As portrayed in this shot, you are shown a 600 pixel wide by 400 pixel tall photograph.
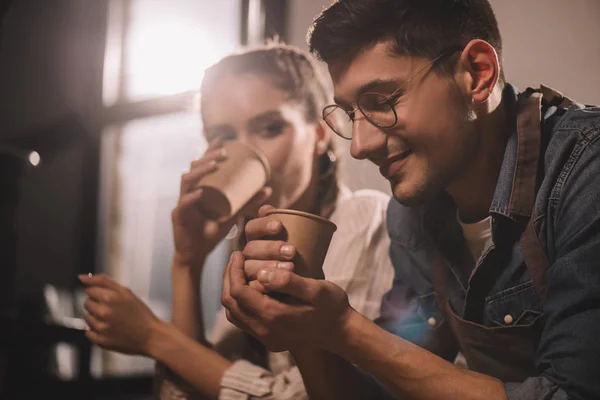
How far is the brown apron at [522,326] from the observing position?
809mm

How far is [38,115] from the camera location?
202cm

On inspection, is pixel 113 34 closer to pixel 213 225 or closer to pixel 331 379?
pixel 213 225

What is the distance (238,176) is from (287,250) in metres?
0.40

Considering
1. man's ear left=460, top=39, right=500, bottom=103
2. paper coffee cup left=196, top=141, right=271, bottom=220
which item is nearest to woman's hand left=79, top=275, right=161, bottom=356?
paper coffee cup left=196, top=141, right=271, bottom=220

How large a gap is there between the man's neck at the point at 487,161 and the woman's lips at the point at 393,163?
10 cm

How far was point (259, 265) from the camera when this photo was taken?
0.73 metres

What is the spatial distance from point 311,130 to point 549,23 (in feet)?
1.71

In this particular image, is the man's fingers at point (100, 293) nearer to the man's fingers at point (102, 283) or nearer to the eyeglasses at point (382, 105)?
the man's fingers at point (102, 283)

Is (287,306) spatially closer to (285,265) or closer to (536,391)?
(285,265)

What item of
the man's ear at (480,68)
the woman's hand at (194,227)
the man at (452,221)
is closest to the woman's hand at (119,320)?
the woman's hand at (194,227)

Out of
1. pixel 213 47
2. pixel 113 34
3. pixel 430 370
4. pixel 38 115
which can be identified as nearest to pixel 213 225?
pixel 213 47

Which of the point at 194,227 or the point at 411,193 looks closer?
the point at 411,193

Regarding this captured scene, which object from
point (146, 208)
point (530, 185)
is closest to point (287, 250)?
point (530, 185)

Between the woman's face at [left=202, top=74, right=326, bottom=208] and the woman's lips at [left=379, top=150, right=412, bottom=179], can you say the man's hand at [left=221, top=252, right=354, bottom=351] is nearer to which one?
the woman's lips at [left=379, top=150, right=412, bottom=179]
